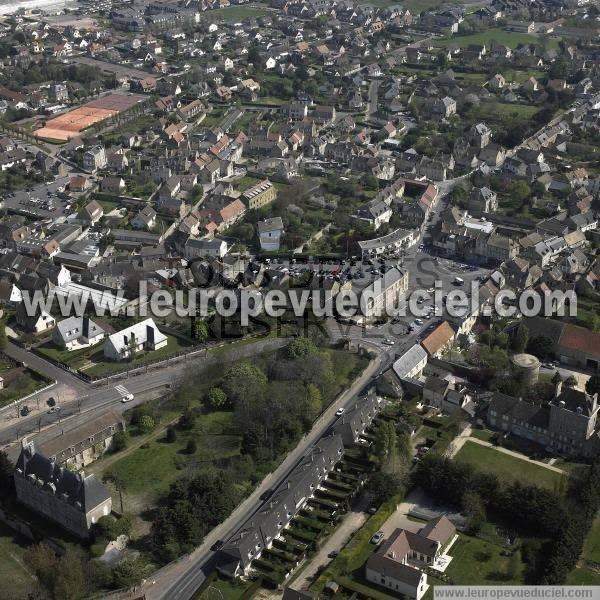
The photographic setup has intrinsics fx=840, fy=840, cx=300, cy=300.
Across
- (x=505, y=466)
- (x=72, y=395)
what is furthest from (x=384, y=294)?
(x=72, y=395)

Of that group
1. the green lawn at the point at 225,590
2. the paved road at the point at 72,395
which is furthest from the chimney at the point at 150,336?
the green lawn at the point at 225,590

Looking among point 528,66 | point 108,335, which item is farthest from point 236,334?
point 528,66

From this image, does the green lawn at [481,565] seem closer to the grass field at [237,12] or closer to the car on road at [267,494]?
the car on road at [267,494]

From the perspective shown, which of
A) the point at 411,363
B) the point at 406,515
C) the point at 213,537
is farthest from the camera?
the point at 411,363

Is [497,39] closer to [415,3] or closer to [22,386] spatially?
[415,3]

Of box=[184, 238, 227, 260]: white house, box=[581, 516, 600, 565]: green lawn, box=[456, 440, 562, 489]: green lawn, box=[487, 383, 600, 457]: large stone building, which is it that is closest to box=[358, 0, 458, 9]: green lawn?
box=[184, 238, 227, 260]: white house
